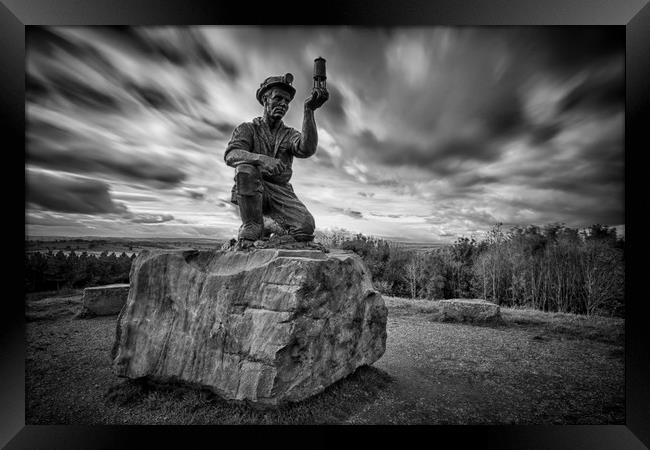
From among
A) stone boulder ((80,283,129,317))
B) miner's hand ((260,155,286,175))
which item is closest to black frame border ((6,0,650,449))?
miner's hand ((260,155,286,175))

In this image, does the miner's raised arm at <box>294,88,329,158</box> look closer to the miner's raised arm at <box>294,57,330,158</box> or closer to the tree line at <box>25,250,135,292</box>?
the miner's raised arm at <box>294,57,330,158</box>

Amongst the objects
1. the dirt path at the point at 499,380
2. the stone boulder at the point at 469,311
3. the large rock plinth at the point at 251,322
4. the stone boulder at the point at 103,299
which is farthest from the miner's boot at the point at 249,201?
the stone boulder at the point at 469,311

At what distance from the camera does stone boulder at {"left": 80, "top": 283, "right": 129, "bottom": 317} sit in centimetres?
616

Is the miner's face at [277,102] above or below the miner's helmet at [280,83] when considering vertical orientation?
below

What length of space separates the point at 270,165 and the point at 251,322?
165 centimetres

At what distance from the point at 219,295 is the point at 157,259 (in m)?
0.85

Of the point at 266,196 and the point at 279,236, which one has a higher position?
the point at 266,196

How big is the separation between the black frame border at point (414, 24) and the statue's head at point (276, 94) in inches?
21.9

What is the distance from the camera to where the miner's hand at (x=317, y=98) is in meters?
2.93

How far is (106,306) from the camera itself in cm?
635

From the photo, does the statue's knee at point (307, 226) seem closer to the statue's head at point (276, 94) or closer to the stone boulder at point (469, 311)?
the statue's head at point (276, 94)

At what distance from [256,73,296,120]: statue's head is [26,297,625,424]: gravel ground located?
3101 millimetres
